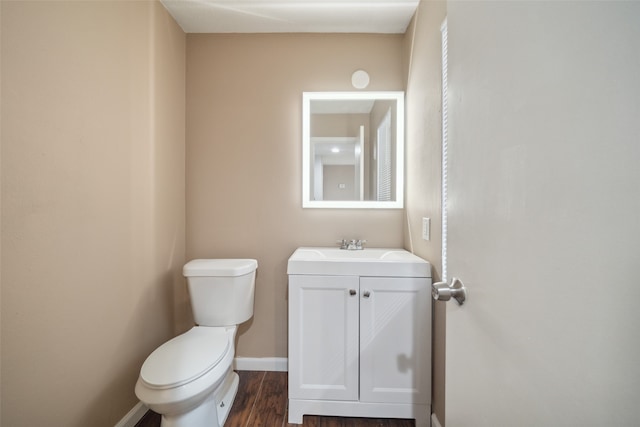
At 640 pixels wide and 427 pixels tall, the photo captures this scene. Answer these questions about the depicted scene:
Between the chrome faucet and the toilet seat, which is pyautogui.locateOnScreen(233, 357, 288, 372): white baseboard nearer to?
the toilet seat

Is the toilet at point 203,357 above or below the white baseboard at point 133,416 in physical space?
above

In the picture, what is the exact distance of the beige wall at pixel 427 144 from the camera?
1.34m

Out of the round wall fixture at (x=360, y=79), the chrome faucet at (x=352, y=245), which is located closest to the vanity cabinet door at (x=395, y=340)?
the chrome faucet at (x=352, y=245)

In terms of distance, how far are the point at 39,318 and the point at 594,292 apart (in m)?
1.55

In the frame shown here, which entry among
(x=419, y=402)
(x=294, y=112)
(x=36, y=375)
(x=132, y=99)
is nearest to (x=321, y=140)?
(x=294, y=112)

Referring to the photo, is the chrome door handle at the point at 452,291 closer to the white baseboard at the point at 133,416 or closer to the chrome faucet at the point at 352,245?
the chrome faucet at the point at 352,245

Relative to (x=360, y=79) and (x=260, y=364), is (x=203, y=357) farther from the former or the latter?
(x=360, y=79)

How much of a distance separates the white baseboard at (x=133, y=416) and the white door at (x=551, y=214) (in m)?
1.62

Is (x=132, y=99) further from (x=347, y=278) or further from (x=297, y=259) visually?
(x=347, y=278)

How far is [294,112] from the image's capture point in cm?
196

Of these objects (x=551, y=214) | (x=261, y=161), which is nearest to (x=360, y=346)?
(x=551, y=214)

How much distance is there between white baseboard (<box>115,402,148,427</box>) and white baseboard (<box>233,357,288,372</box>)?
1.93 ft

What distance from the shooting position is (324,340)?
56.8 inches

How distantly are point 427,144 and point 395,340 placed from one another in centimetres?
108
